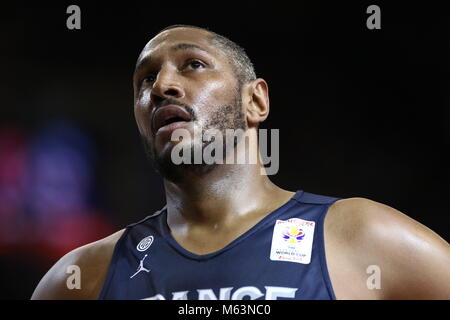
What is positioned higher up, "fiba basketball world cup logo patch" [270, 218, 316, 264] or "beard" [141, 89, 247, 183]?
"beard" [141, 89, 247, 183]

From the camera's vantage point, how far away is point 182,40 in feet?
8.29

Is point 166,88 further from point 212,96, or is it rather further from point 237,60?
point 237,60

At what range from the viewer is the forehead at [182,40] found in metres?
2.52

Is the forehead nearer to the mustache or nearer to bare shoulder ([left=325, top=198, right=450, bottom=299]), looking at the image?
the mustache

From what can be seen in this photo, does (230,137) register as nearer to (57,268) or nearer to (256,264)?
(256,264)

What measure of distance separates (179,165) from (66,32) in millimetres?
3535

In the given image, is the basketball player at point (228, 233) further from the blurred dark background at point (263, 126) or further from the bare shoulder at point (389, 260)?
the blurred dark background at point (263, 126)

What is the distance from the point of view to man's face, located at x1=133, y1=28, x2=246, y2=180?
92.0 inches

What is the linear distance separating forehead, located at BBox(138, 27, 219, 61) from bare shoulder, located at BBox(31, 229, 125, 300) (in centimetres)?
80

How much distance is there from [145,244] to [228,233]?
14.0 inches

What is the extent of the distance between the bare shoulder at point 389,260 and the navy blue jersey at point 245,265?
0.06 m

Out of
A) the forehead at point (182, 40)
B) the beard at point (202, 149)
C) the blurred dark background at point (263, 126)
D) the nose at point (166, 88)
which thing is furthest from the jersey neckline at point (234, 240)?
the blurred dark background at point (263, 126)

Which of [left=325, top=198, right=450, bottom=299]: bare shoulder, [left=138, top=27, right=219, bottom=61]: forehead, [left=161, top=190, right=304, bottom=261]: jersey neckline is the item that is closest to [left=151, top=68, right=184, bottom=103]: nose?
[left=138, top=27, right=219, bottom=61]: forehead
